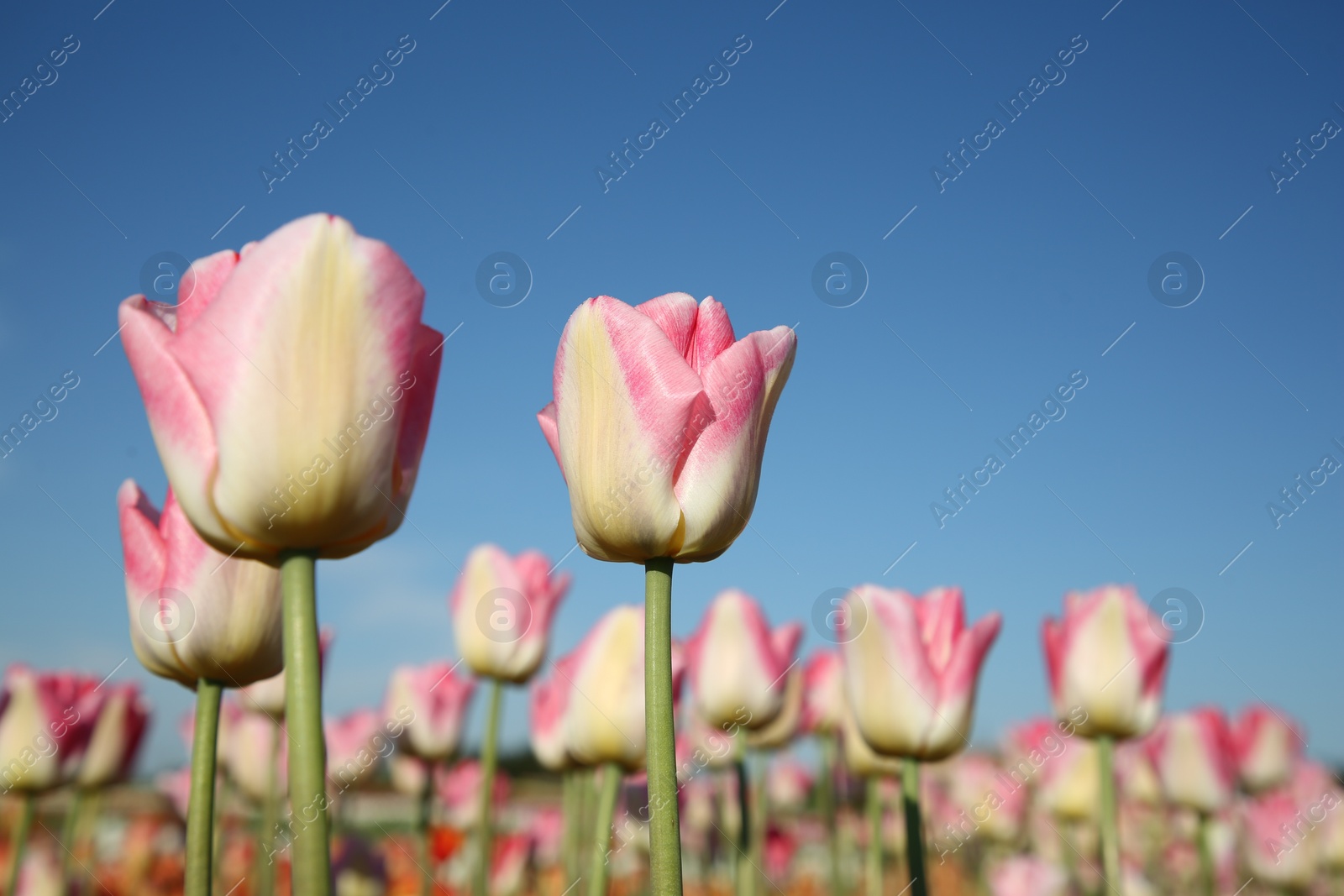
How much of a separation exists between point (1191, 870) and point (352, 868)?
4370 millimetres

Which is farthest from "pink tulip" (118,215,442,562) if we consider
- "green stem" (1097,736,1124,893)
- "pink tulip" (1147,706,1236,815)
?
"pink tulip" (1147,706,1236,815)

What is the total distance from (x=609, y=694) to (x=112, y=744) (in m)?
1.50

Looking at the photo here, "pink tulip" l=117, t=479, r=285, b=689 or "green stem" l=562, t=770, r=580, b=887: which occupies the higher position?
"pink tulip" l=117, t=479, r=285, b=689

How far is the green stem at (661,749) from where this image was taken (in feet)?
2.67

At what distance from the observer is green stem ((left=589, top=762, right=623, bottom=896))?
1609 millimetres

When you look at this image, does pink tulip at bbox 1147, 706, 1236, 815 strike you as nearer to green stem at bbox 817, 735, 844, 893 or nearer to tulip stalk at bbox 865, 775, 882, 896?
green stem at bbox 817, 735, 844, 893

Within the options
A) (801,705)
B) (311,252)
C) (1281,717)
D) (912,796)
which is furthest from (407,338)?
(1281,717)

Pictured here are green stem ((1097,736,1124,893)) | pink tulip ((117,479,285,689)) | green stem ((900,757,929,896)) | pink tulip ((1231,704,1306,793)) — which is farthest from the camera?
pink tulip ((1231,704,1306,793))

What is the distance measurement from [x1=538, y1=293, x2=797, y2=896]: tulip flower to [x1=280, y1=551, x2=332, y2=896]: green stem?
320 mm

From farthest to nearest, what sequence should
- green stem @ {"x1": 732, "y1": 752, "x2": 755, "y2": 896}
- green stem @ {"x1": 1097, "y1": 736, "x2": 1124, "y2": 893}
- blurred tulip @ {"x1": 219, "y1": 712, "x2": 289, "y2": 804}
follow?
blurred tulip @ {"x1": 219, "y1": 712, "x2": 289, "y2": 804} < green stem @ {"x1": 732, "y1": 752, "x2": 755, "y2": 896} < green stem @ {"x1": 1097, "y1": 736, "x2": 1124, "y2": 893}

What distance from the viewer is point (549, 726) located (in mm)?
3195

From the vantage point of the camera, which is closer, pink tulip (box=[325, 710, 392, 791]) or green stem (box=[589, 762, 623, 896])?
green stem (box=[589, 762, 623, 896])

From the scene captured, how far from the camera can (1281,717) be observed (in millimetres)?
4613

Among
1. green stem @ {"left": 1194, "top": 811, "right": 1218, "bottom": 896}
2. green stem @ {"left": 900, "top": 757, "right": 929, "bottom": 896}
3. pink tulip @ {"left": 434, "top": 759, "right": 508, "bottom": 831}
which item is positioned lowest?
green stem @ {"left": 1194, "top": 811, "right": 1218, "bottom": 896}
